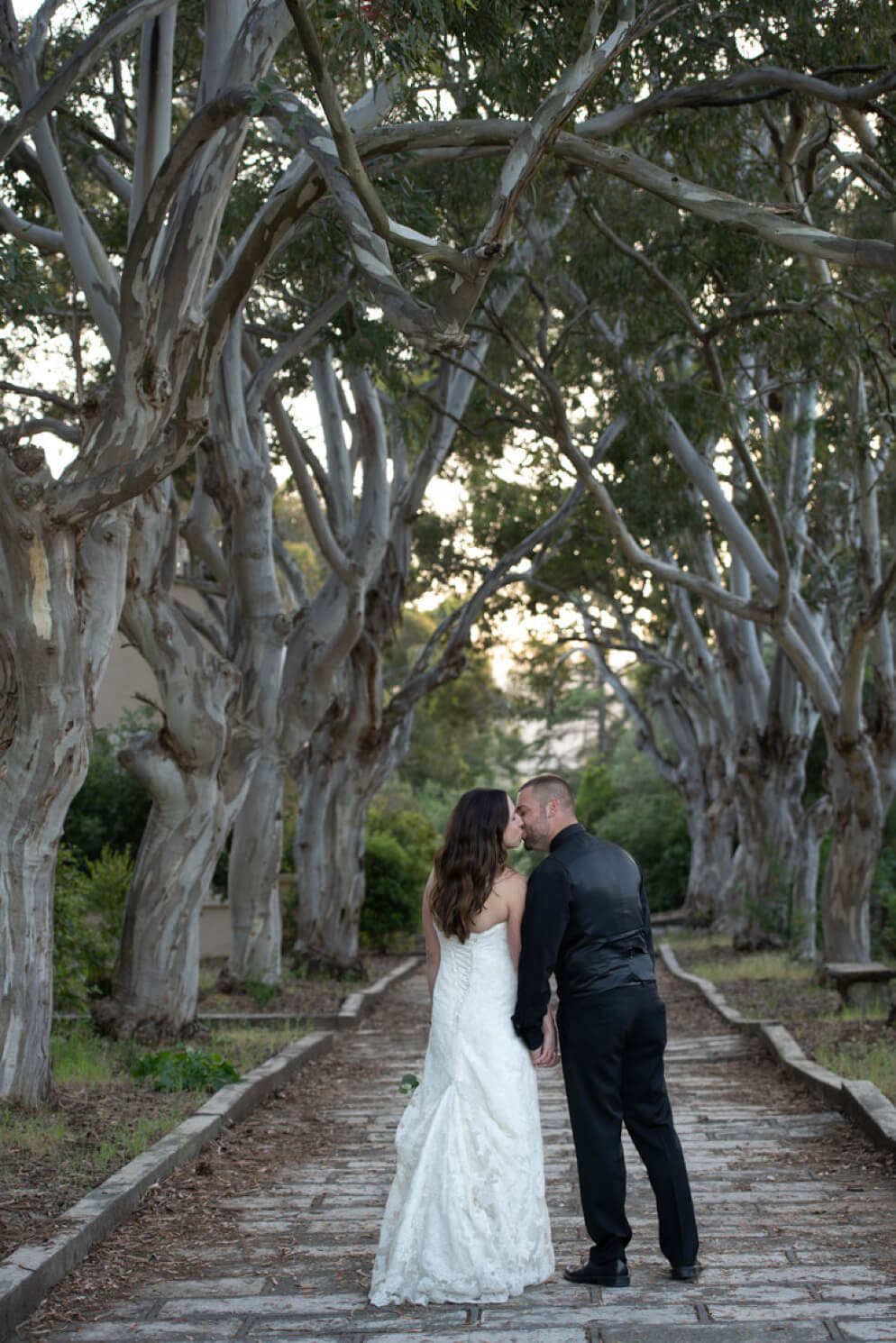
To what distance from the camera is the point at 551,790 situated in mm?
5887

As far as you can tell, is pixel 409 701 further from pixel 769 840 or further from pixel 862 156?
pixel 862 156

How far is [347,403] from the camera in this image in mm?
19312

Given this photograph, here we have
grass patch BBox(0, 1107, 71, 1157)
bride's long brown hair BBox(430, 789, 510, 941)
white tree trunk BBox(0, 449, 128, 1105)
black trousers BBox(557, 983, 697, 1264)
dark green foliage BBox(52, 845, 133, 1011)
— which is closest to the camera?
black trousers BBox(557, 983, 697, 1264)

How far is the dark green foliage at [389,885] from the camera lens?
2697 cm

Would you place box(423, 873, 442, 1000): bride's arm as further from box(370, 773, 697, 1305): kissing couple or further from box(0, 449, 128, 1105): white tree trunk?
box(0, 449, 128, 1105): white tree trunk

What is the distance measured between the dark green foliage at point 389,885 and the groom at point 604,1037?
69.0ft

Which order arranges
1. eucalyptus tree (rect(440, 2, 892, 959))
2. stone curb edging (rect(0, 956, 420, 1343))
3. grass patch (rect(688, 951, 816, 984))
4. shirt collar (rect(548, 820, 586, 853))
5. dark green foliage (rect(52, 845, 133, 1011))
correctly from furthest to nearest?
grass patch (rect(688, 951, 816, 984))
eucalyptus tree (rect(440, 2, 892, 959))
dark green foliage (rect(52, 845, 133, 1011))
shirt collar (rect(548, 820, 586, 853))
stone curb edging (rect(0, 956, 420, 1343))

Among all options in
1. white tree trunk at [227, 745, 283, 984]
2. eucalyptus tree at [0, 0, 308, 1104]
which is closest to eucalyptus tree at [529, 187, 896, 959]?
white tree trunk at [227, 745, 283, 984]

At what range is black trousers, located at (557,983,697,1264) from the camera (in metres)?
5.44

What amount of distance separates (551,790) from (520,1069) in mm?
1090

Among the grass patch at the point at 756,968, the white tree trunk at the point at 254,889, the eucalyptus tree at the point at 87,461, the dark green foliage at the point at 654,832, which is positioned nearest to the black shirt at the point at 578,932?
the eucalyptus tree at the point at 87,461

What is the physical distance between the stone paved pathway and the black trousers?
23 cm

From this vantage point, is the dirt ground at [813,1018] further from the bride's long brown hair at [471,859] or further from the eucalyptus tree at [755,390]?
the bride's long brown hair at [471,859]

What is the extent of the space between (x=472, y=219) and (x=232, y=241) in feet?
8.40
